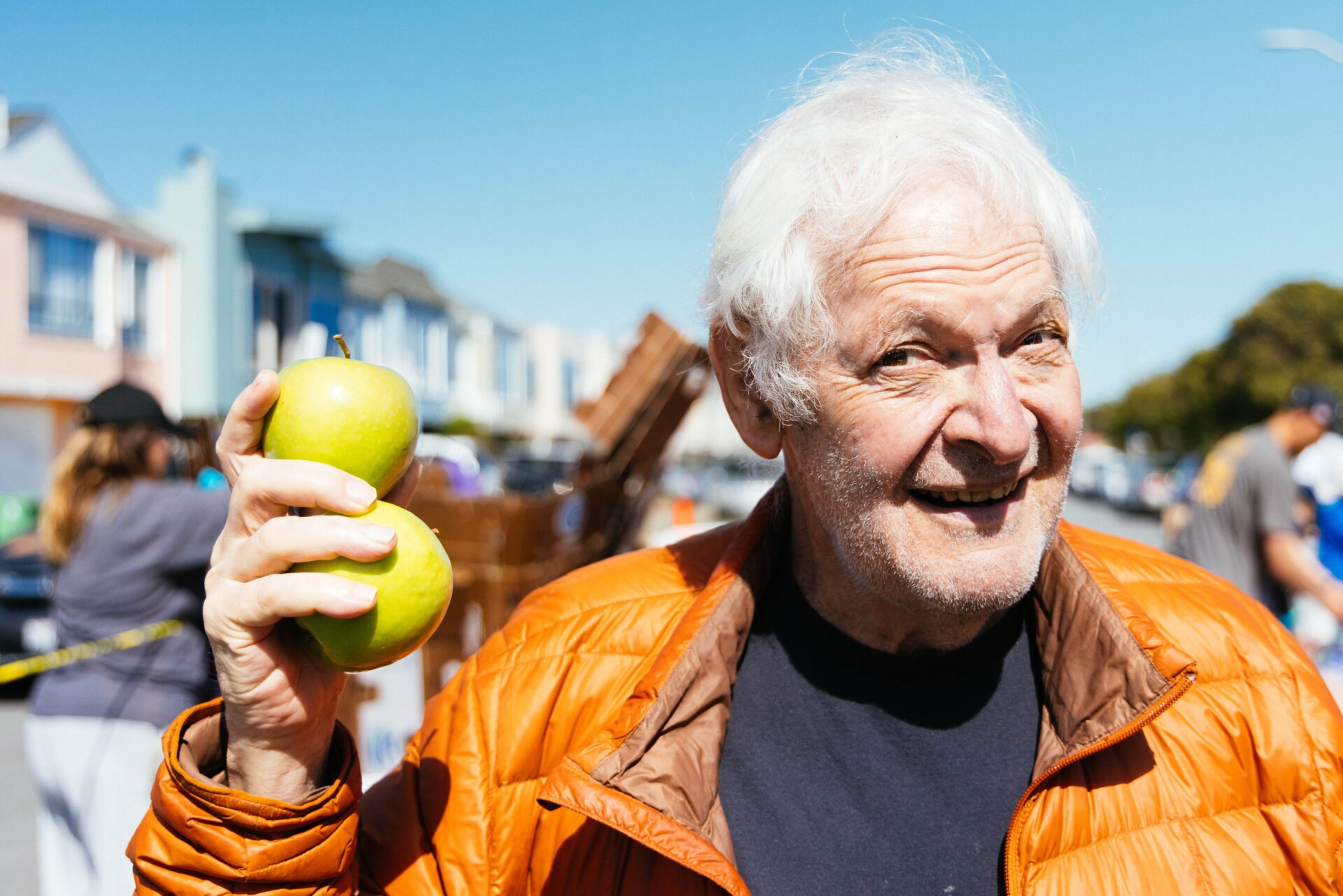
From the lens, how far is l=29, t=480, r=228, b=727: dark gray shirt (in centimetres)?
321

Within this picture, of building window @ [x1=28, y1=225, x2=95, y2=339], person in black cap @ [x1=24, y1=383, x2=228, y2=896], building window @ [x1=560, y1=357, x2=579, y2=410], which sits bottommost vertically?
building window @ [x1=560, y1=357, x2=579, y2=410]

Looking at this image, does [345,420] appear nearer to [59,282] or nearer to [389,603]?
[389,603]

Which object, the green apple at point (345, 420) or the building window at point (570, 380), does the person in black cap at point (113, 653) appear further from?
the building window at point (570, 380)

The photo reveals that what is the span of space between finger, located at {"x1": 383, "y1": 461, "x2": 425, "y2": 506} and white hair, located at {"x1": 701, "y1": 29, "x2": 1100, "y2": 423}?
0.62 m

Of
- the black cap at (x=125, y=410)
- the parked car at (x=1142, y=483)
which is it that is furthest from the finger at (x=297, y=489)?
the parked car at (x=1142, y=483)

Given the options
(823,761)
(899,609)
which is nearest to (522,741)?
(823,761)

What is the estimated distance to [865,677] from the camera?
167 cm

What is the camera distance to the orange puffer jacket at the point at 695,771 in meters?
1.37

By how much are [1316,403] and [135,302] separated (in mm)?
22859

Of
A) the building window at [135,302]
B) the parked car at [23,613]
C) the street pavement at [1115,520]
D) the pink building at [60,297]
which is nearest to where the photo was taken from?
the parked car at [23,613]

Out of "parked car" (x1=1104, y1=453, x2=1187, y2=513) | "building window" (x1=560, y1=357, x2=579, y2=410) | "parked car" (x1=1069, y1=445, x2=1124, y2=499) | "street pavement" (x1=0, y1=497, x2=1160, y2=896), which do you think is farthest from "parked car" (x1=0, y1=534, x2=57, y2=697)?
"building window" (x1=560, y1=357, x2=579, y2=410)

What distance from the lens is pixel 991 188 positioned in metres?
1.54

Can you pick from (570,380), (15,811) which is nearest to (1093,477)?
(570,380)

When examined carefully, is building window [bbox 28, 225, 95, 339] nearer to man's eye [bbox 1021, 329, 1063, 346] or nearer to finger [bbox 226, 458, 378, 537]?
finger [bbox 226, 458, 378, 537]
